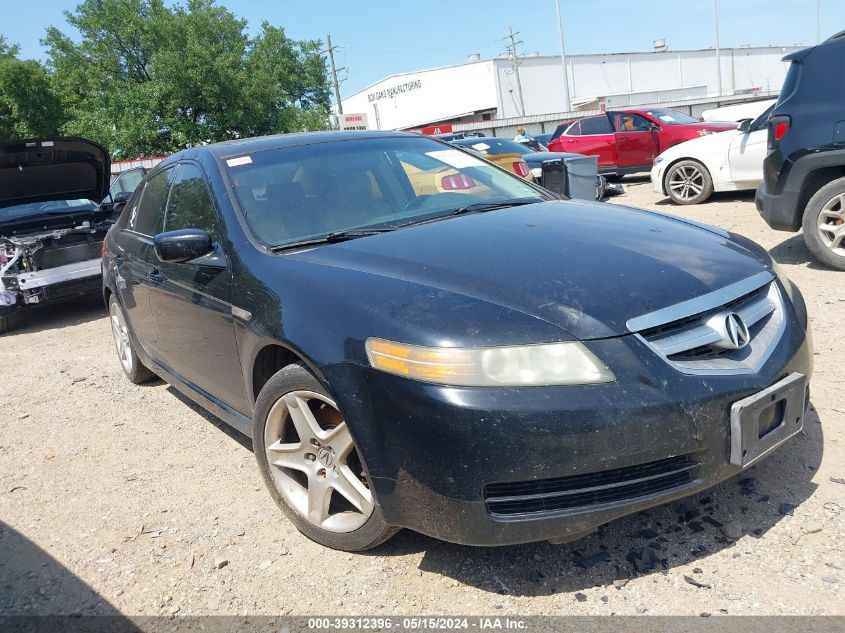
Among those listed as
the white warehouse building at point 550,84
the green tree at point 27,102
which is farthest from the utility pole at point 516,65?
the green tree at point 27,102

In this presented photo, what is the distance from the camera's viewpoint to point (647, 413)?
205cm

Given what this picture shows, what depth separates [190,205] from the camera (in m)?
3.53

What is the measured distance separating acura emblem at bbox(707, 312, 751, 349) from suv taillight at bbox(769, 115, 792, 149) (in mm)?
4030

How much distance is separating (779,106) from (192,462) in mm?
5215

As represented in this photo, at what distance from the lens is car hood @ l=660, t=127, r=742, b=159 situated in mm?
9453

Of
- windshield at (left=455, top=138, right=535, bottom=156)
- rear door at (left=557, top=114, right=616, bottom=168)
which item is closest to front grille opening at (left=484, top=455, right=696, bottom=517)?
windshield at (left=455, top=138, right=535, bottom=156)

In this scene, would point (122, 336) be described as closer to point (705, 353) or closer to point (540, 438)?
point (540, 438)

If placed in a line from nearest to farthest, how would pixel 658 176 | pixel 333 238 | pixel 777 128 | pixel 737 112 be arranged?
pixel 333 238, pixel 777 128, pixel 658 176, pixel 737 112

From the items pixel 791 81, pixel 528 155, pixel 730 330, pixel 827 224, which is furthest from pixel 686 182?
pixel 730 330

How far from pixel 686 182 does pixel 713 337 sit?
8411 millimetres

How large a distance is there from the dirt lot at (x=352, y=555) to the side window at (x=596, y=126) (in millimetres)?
11524

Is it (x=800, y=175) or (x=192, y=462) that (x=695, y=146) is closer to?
(x=800, y=175)

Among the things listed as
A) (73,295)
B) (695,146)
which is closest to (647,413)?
(73,295)

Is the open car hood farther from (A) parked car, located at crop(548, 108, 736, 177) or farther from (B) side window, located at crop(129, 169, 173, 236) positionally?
(A) parked car, located at crop(548, 108, 736, 177)
